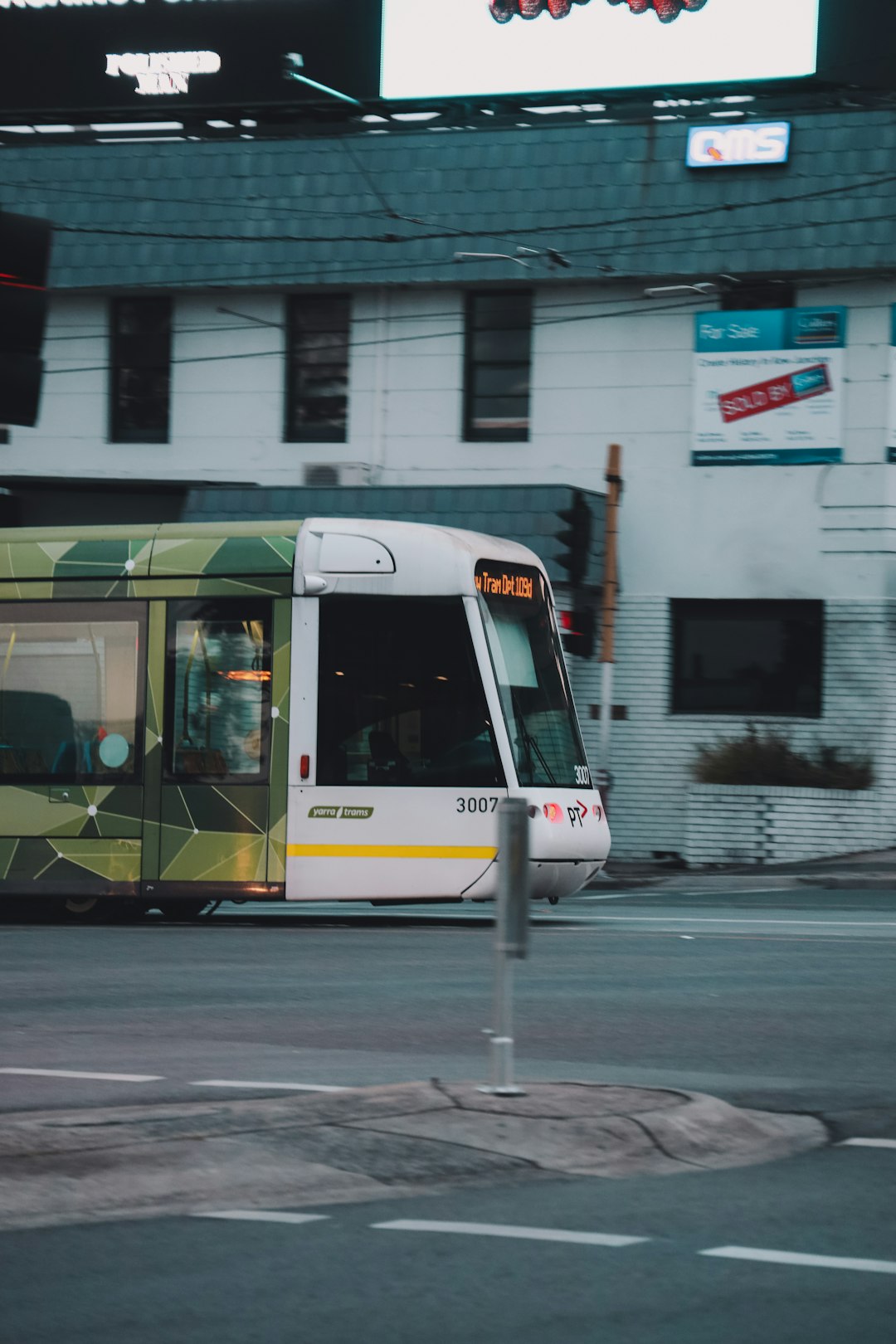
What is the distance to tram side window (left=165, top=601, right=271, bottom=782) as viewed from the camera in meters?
15.5

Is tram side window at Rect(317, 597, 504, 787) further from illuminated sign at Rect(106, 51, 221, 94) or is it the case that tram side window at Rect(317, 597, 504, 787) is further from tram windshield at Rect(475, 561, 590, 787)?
illuminated sign at Rect(106, 51, 221, 94)

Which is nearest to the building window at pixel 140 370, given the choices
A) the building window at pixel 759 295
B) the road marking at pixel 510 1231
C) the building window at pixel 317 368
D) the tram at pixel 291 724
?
the building window at pixel 317 368

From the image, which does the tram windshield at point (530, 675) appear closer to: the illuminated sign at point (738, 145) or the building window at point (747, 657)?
the building window at point (747, 657)

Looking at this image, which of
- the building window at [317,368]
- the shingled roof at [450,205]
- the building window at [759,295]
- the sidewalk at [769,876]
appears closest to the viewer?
the sidewalk at [769,876]

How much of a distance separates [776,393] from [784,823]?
518 centimetres

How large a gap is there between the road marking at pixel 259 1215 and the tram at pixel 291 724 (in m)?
9.09

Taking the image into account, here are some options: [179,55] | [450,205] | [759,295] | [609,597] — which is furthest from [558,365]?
[179,55]

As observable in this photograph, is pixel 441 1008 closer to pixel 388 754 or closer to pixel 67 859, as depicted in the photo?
pixel 388 754

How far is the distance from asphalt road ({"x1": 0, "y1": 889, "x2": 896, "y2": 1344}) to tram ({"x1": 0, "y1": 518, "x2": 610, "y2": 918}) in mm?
569

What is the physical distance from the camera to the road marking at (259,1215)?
232 inches

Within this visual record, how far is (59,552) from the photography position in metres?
A: 16.2

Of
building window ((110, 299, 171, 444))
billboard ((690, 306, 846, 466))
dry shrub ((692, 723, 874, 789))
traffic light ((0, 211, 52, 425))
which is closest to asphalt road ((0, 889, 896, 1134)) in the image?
traffic light ((0, 211, 52, 425))

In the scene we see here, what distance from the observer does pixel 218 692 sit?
15586 mm

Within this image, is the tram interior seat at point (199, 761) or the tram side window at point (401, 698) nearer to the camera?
the tram side window at point (401, 698)
